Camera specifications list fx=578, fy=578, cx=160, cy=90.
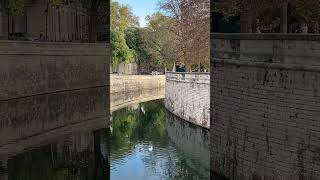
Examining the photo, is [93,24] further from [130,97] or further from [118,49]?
[118,49]

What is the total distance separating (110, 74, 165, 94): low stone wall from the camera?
221 feet

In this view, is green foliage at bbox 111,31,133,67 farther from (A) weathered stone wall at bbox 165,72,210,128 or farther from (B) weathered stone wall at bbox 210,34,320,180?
(B) weathered stone wall at bbox 210,34,320,180

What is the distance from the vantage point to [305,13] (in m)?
20.5

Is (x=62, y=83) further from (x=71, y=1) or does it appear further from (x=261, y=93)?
(x=261, y=93)

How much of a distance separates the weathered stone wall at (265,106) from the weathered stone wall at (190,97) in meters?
10.9

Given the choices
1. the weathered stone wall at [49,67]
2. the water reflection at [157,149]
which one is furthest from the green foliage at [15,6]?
the water reflection at [157,149]

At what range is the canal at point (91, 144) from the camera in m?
23.6

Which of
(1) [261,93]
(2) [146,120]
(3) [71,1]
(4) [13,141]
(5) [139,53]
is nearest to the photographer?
(1) [261,93]

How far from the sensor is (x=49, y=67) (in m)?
50.5

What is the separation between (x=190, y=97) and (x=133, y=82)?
124 feet

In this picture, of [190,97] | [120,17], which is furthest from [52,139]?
[120,17]

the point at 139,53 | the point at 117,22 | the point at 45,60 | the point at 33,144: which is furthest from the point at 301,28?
the point at 139,53

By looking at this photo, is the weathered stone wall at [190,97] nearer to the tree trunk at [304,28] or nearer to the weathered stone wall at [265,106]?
the tree trunk at [304,28]

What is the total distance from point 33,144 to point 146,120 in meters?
15.8
